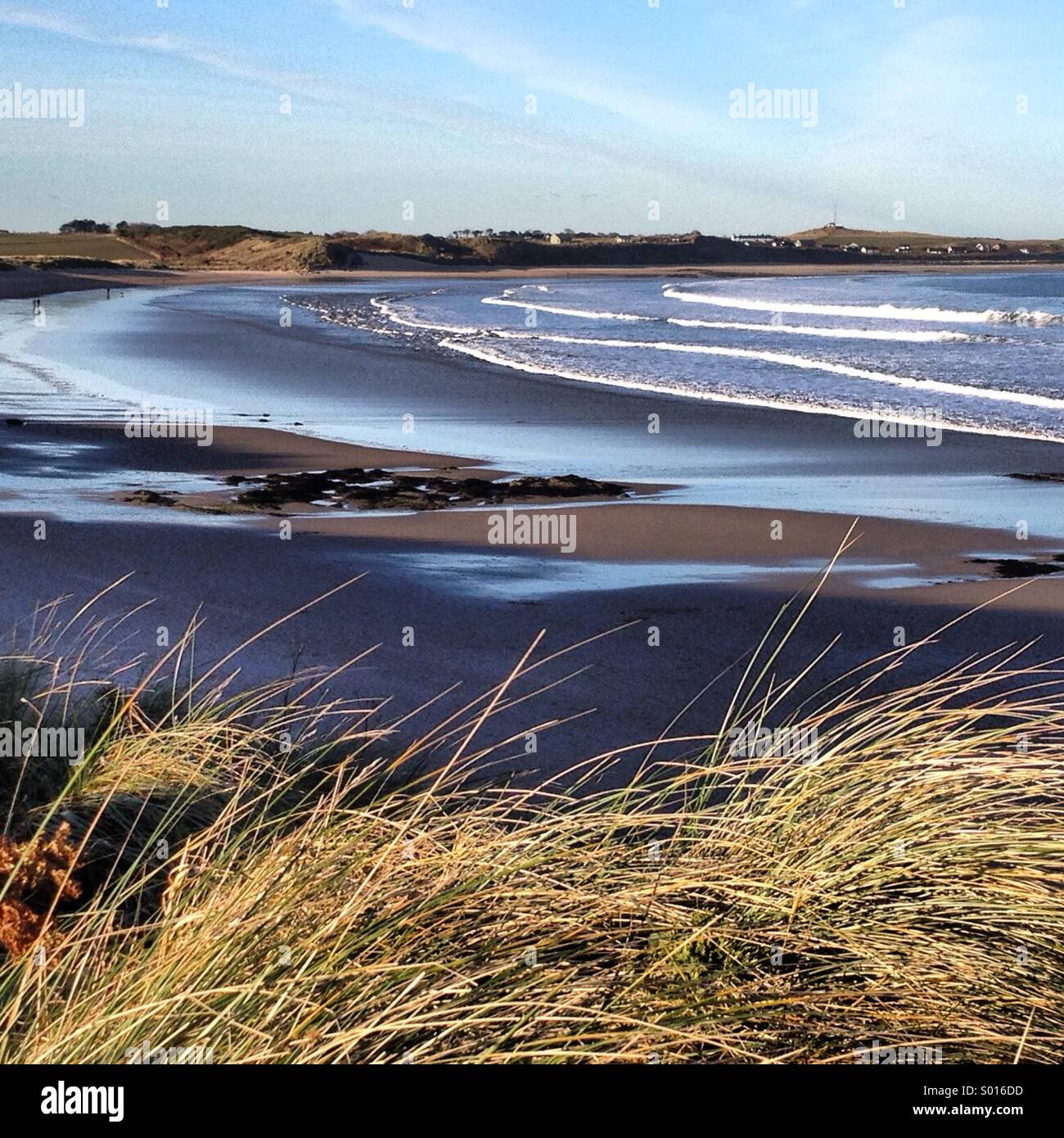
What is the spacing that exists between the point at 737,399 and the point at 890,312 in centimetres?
2820

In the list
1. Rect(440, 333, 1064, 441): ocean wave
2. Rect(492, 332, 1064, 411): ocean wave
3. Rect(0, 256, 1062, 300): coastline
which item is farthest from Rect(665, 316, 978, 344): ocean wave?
Rect(0, 256, 1062, 300): coastline

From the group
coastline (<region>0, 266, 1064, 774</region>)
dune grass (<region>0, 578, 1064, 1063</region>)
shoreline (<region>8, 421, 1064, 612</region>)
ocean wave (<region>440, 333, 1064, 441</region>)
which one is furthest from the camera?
ocean wave (<region>440, 333, 1064, 441</region>)

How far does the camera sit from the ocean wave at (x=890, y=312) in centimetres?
4243

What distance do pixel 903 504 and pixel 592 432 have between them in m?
6.63

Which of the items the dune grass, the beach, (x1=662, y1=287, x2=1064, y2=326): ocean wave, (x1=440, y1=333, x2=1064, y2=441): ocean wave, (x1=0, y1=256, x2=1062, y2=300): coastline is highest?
(x1=0, y1=256, x2=1062, y2=300): coastline

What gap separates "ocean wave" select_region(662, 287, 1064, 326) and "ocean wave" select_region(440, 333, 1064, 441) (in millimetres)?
18848

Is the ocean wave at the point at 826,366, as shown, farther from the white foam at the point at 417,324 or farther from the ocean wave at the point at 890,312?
the ocean wave at the point at 890,312

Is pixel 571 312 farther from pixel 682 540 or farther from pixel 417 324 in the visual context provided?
pixel 682 540

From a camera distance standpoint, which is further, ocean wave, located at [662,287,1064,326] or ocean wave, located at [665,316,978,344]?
ocean wave, located at [662,287,1064,326]

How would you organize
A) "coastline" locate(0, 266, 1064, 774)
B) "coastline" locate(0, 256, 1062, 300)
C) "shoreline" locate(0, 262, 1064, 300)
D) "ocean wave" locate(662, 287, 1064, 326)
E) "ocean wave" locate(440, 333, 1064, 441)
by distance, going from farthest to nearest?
"coastline" locate(0, 256, 1062, 300) → "shoreline" locate(0, 262, 1064, 300) → "ocean wave" locate(662, 287, 1064, 326) → "ocean wave" locate(440, 333, 1064, 441) → "coastline" locate(0, 266, 1064, 774)

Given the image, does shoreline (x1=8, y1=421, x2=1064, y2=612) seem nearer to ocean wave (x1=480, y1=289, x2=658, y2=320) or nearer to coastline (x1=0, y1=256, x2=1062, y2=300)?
ocean wave (x1=480, y1=289, x2=658, y2=320)

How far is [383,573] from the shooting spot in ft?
32.3

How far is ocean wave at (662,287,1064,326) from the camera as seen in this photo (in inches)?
1670

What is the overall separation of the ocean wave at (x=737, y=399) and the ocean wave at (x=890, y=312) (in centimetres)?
1885
